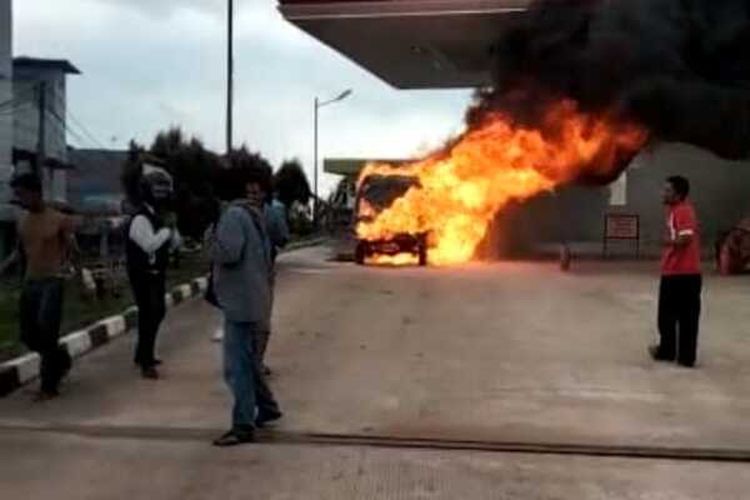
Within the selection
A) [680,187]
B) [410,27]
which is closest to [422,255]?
[410,27]

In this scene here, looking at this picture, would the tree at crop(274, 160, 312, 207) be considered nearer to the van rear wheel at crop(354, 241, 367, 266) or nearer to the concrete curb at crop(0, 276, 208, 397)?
the van rear wheel at crop(354, 241, 367, 266)

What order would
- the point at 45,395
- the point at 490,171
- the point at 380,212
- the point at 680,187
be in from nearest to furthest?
the point at 45,395, the point at 680,187, the point at 490,171, the point at 380,212

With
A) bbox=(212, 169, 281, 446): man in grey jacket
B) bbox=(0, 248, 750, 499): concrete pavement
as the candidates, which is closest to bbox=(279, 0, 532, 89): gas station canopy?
bbox=(0, 248, 750, 499): concrete pavement

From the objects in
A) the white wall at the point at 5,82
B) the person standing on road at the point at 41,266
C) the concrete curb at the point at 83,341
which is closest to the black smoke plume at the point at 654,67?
the concrete curb at the point at 83,341

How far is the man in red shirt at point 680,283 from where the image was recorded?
11.0m

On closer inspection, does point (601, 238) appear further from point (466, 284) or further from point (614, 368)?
point (614, 368)

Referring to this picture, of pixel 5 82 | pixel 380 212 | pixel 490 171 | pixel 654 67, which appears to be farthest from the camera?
pixel 5 82

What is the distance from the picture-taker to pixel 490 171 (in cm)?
2577

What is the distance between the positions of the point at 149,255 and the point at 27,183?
1453 mm

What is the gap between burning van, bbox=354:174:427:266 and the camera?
25516 millimetres

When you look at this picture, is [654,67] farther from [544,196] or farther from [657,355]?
[657,355]

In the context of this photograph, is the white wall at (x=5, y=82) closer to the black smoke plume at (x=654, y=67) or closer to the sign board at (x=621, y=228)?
the black smoke plume at (x=654, y=67)

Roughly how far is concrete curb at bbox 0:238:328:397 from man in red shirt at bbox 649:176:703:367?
523cm

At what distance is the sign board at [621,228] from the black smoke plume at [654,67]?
5.61 m
